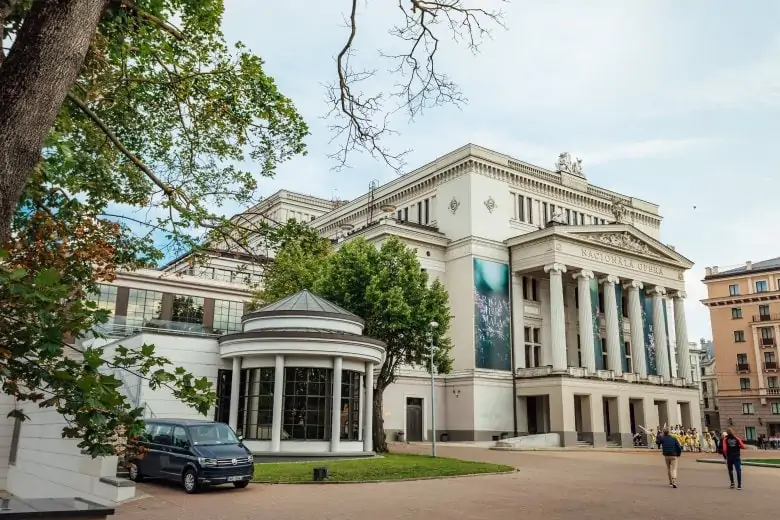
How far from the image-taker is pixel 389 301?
107 ft

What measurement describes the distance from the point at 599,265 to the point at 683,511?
39246 millimetres

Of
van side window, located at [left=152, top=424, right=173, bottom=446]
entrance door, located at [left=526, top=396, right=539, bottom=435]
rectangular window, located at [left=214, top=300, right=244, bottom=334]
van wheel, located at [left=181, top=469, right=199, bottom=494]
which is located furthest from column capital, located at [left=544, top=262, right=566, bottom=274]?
van wheel, located at [left=181, top=469, right=199, bottom=494]

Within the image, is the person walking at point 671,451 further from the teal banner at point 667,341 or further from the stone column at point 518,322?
the teal banner at point 667,341

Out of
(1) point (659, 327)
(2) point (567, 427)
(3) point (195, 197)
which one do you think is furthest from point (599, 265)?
(3) point (195, 197)

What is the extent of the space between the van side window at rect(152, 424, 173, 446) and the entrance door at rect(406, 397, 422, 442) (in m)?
30.4

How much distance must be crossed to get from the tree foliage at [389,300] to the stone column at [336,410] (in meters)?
7.15

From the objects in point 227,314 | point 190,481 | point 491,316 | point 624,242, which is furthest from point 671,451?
point 227,314

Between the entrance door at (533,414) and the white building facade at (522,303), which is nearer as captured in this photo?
the white building facade at (522,303)

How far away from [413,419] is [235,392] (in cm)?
2422

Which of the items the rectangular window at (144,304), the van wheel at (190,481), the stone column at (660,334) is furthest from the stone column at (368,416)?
the stone column at (660,334)

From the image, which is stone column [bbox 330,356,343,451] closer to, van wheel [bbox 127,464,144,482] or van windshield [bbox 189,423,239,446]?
van windshield [bbox 189,423,239,446]

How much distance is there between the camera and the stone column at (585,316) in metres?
49.0

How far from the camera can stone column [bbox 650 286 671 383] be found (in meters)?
54.7

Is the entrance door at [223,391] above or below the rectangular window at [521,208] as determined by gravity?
below
